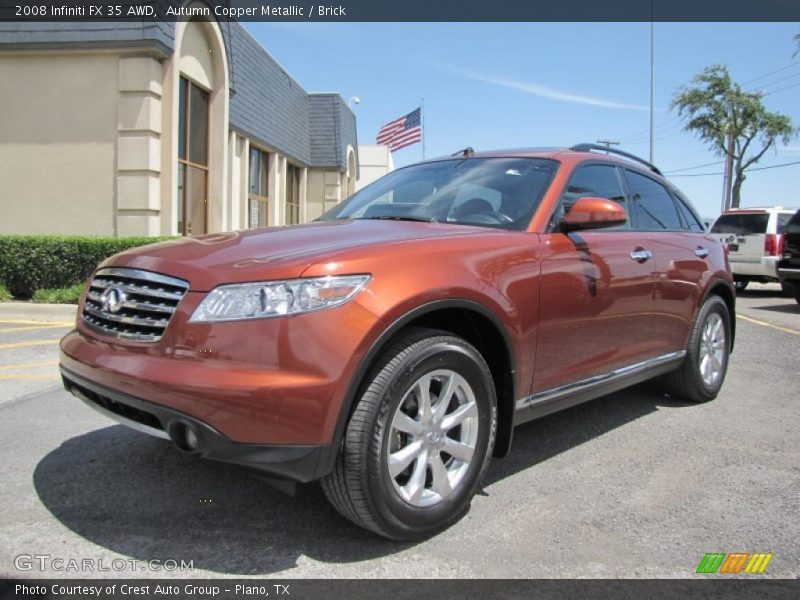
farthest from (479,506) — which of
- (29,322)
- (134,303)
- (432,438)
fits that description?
(29,322)

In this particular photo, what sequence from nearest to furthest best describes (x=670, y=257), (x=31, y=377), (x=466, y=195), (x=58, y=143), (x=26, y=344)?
(x=466, y=195), (x=670, y=257), (x=31, y=377), (x=26, y=344), (x=58, y=143)

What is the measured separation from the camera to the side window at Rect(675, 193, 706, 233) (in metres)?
5.18

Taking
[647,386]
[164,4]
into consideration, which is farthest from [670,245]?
[164,4]

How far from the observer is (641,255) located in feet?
13.4

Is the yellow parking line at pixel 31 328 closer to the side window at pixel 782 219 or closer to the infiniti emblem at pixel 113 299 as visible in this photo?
the infiniti emblem at pixel 113 299

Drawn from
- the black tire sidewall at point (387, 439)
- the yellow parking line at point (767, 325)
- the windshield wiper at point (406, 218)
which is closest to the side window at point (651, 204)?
the windshield wiper at point (406, 218)

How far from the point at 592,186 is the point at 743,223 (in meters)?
12.3

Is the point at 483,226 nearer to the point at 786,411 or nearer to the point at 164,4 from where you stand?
the point at 786,411

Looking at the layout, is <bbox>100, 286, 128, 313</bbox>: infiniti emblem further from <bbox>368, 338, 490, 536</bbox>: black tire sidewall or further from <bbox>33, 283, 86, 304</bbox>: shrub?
<bbox>33, 283, 86, 304</bbox>: shrub

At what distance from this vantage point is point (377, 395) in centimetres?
246

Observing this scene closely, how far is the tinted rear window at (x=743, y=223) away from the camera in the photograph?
14.0 meters

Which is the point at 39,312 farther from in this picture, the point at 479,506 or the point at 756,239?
the point at 756,239

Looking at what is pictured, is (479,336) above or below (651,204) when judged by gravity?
below

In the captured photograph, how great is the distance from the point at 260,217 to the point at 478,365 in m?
16.9
